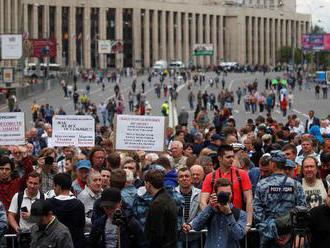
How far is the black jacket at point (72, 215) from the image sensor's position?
10.6 m

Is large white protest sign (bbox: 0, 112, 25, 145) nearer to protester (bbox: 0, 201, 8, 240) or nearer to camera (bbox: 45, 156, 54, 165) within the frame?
camera (bbox: 45, 156, 54, 165)

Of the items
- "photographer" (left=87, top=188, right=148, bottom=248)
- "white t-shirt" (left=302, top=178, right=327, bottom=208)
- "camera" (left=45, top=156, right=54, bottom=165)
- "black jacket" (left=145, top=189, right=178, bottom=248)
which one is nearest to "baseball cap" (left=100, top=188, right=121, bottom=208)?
"photographer" (left=87, top=188, right=148, bottom=248)

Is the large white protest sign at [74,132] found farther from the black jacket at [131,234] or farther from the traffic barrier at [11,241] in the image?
the black jacket at [131,234]

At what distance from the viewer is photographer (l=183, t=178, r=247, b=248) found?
33.5 ft

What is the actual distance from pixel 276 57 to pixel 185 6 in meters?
25.6

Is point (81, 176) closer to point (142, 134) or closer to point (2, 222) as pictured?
point (2, 222)

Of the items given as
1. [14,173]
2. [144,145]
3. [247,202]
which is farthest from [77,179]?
[144,145]

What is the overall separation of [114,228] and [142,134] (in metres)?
6.94

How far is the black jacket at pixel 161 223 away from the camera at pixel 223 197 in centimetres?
50

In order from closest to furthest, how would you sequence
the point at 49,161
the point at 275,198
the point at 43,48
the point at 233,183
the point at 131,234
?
1. the point at 131,234
2. the point at 275,198
3. the point at 233,183
4. the point at 49,161
5. the point at 43,48

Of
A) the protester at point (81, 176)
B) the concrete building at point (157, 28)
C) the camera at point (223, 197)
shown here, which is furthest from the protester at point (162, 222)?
the concrete building at point (157, 28)

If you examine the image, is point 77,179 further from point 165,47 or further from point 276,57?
point 276,57

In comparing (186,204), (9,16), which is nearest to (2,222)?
(186,204)

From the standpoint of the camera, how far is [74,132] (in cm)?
1888
